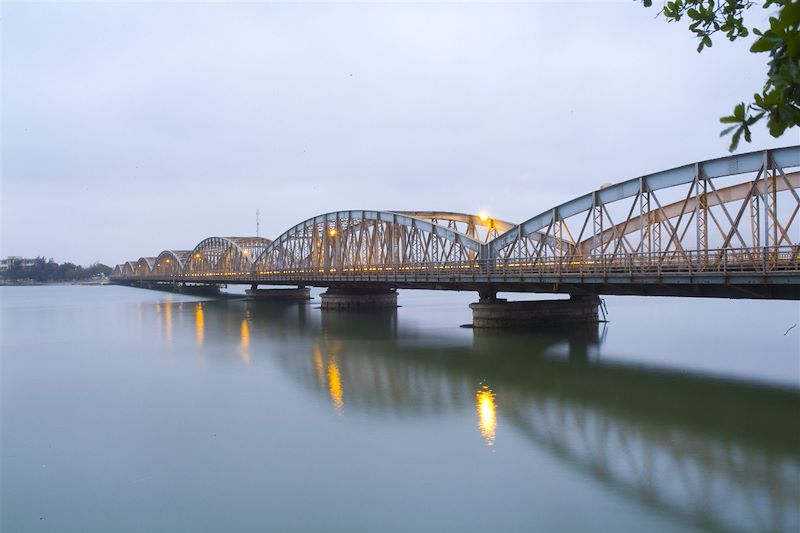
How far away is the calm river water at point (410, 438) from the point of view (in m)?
11.9

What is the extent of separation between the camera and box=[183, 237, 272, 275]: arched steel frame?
114500mm

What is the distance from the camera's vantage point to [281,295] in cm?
8888

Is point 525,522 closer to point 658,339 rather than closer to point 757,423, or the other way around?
point 757,423

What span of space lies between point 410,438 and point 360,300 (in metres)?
48.5

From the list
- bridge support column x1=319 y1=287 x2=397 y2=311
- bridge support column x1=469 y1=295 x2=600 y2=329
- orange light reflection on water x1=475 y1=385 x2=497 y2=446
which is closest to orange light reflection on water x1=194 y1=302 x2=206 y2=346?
bridge support column x1=319 y1=287 x2=397 y2=311

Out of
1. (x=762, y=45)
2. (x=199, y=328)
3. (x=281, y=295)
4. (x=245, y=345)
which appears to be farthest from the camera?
(x=281, y=295)

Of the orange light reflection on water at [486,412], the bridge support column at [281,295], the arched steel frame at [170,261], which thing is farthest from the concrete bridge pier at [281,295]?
the arched steel frame at [170,261]

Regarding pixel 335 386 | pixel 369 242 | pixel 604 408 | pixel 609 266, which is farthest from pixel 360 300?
pixel 604 408

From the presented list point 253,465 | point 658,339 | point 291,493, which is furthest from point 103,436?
point 658,339

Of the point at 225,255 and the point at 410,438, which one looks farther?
the point at 225,255

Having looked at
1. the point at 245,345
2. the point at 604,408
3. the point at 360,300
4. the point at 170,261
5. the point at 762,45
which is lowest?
the point at 604,408

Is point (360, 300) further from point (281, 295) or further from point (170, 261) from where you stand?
point (170, 261)

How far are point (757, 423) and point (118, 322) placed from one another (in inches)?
2161

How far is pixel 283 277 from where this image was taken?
7912 centimetres
